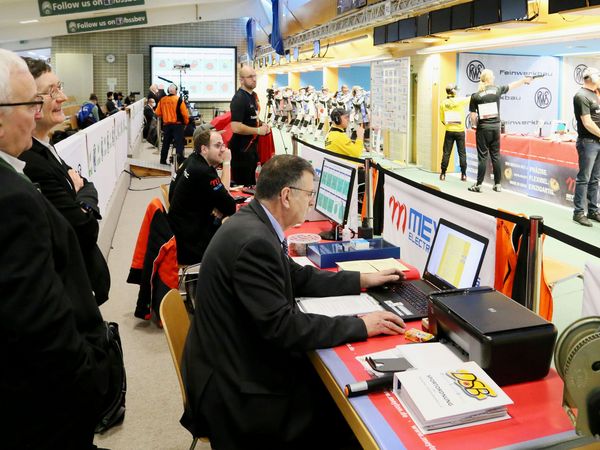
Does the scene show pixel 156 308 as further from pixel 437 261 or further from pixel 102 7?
pixel 102 7

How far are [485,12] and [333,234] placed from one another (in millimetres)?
5344

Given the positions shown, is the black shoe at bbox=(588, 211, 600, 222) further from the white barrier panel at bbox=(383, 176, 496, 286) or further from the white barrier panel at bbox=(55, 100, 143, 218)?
the white barrier panel at bbox=(55, 100, 143, 218)

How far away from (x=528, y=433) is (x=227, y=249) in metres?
1.03

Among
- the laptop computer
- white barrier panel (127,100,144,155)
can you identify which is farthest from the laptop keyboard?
white barrier panel (127,100,144,155)

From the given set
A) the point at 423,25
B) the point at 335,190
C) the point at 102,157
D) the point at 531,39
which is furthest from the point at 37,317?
the point at 423,25

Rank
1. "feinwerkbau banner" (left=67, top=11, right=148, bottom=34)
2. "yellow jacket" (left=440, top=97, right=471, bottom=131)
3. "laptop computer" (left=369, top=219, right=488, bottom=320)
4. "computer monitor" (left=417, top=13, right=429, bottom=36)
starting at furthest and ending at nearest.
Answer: "feinwerkbau banner" (left=67, top=11, right=148, bottom=34) < "yellow jacket" (left=440, top=97, right=471, bottom=131) < "computer monitor" (left=417, top=13, right=429, bottom=36) < "laptop computer" (left=369, top=219, right=488, bottom=320)

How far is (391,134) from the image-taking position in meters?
12.6

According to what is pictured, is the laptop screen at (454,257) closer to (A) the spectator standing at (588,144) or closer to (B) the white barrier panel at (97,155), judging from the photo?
(B) the white barrier panel at (97,155)

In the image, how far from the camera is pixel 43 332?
1097mm

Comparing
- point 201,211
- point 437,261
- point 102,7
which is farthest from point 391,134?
point 437,261

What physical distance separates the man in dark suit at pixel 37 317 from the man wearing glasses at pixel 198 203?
243 cm

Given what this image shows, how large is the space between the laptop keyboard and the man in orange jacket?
324 inches

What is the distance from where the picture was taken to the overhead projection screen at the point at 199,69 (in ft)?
70.6

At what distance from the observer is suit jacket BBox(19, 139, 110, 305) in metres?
2.10
